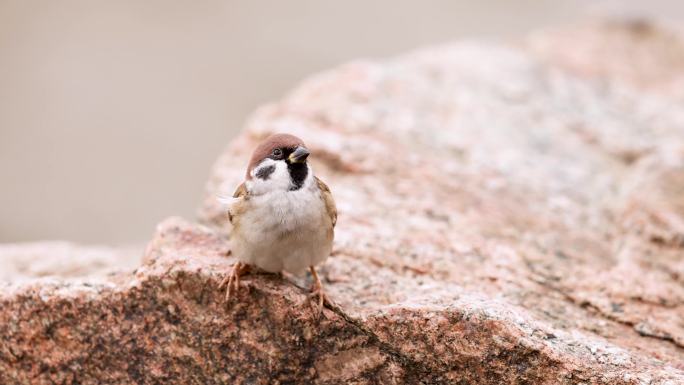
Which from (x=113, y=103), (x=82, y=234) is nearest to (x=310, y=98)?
(x=82, y=234)

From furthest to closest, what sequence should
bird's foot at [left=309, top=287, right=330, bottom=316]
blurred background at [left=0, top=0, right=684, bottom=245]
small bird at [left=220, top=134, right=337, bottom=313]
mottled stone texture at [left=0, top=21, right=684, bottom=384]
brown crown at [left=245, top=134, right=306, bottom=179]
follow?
blurred background at [left=0, top=0, right=684, bottom=245], brown crown at [left=245, top=134, right=306, bottom=179], small bird at [left=220, top=134, right=337, bottom=313], bird's foot at [left=309, top=287, right=330, bottom=316], mottled stone texture at [left=0, top=21, right=684, bottom=384]

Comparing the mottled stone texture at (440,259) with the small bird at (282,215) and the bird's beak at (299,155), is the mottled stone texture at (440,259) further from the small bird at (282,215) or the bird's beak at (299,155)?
the bird's beak at (299,155)

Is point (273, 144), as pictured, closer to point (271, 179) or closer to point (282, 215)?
point (271, 179)

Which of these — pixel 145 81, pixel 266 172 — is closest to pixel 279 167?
pixel 266 172

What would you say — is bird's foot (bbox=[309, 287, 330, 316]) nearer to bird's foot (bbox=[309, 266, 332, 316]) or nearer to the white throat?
bird's foot (bbox=[309, 266, 332, 316])

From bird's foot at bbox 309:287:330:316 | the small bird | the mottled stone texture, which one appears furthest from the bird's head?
bird's foot at bbox 309:287:330:316

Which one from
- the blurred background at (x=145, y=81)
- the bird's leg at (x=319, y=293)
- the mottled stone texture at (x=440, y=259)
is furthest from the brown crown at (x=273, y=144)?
the blurred background at (x=145, y=81)

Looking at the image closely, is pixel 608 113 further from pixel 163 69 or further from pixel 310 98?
pixel 163 69
